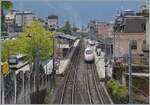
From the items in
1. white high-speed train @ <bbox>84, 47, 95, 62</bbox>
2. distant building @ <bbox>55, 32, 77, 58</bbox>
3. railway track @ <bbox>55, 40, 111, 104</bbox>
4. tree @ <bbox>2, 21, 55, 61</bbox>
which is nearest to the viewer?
railway track @ <bbox>55, 40, 111, 104</bbox>

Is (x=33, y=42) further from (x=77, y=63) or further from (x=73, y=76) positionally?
(x=77, y=63)

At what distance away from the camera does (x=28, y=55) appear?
546 inches

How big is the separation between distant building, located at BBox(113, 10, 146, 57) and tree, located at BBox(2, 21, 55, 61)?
7.48ft

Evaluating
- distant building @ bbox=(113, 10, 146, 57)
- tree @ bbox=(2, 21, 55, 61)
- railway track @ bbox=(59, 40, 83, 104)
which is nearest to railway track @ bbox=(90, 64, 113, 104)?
railway track @ bbox=(59, 40, 83, 104)

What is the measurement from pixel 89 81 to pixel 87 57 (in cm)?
547

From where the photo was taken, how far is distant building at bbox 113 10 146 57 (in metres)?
14.3

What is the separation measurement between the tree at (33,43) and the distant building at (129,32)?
2281 millimetres

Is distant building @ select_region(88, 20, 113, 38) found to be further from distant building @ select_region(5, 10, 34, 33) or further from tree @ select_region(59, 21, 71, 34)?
distant building @ select_region(5, 10, 34, 33)

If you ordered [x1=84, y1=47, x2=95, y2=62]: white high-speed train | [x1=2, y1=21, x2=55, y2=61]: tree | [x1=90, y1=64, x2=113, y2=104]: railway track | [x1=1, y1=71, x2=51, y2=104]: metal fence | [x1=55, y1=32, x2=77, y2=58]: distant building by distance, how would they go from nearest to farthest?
[x1=1, y1=71, x2=51, y2=104]: metal fence
[x1=90, y1=64, x2=113, y2=104]: railway track
[x1=2, y1=21, x2=55, y2=61]: tree
[x1=55, y1=32, x2=77, y2=58]: distant building
[x1=84, y1=47, x2=95, y2=62]: white high-speed train

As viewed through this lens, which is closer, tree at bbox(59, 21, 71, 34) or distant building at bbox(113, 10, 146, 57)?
distant building at bbox(113, 10, 146, 57)

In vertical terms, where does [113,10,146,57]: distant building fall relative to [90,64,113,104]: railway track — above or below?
above

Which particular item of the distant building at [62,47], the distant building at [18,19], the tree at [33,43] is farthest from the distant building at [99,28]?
the tree at [33,43]

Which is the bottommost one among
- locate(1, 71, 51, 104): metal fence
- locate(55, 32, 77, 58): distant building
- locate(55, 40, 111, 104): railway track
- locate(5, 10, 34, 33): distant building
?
locate(55, 40, 111, 104): railway track

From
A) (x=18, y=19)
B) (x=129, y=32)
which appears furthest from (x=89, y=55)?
(x=129, y=32)
